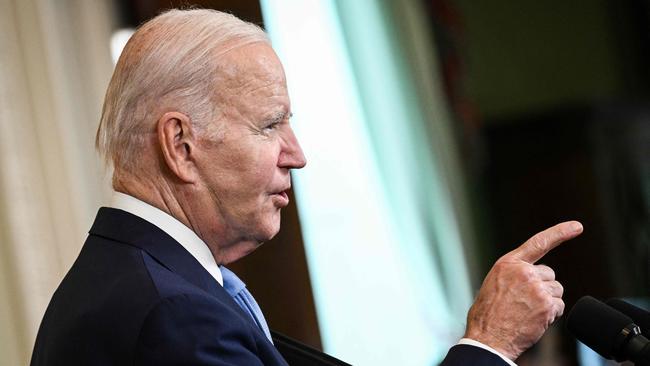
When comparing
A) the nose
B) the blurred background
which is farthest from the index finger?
the blurred background

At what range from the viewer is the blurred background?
4.01 m

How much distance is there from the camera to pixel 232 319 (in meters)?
1.32

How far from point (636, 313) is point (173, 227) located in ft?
2.09

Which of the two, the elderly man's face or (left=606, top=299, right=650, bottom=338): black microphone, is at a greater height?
the elderly man's face

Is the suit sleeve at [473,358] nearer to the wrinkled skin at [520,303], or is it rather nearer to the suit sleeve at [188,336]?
the wrinkled skin at [520,303]

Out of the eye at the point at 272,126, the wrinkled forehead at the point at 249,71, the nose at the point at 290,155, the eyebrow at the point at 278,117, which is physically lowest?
the nose at the point at 290,155

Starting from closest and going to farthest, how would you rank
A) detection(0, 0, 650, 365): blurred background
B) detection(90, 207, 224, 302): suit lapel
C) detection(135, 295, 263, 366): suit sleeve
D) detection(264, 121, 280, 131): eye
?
detection(135, 295, 263, 366): suit sleeve → detection(90, 207, 224, 302): suit lapel → detection(264, 121, 280, 131): eye → detection(0, 0, 650, 365): blurred background

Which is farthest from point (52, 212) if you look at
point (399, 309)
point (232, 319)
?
point (232, 319)

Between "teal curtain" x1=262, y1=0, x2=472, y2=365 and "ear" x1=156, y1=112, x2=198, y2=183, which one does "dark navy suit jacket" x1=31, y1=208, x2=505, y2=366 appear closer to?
"ear" x1=156, y1=112, x2=198, y2=183

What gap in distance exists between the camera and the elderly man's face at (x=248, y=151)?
1496 mm

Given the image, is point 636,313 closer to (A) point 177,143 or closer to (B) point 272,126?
(B) point 272,126

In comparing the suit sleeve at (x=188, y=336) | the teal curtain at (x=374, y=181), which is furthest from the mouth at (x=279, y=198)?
the teal curtain at (x=374, y=181)

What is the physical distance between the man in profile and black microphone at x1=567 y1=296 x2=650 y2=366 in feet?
0.14

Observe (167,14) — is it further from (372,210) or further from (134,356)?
(372,210)
